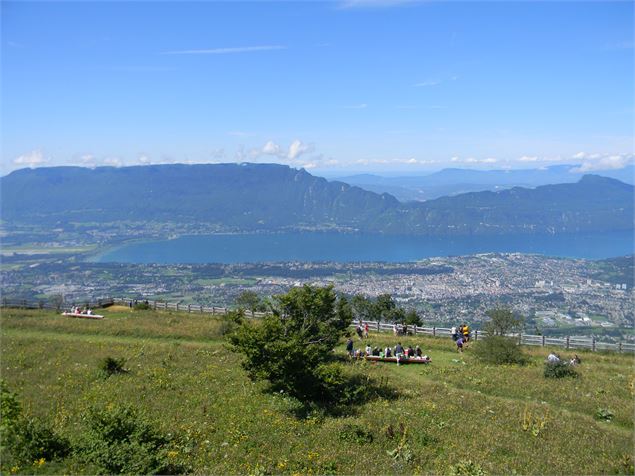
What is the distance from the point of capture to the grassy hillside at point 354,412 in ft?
41.4

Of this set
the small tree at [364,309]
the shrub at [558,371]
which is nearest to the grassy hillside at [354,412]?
the shrub at [558,371]

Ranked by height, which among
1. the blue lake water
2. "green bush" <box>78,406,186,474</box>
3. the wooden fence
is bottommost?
the blue lake water

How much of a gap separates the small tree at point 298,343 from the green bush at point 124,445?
4132 millimetres

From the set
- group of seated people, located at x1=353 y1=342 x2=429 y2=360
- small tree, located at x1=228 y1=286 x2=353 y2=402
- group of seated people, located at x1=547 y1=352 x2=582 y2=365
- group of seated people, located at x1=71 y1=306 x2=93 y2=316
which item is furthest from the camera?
group of seated people, located at x1=71 y1=306 x2=93 y2=316

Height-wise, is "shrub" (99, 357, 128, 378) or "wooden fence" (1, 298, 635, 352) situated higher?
"shrub" (99, 357, 128, 378)

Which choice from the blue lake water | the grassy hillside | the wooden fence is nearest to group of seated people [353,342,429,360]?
the grassy hillside

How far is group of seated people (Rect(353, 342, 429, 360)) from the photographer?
956 inches

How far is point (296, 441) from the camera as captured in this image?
543 inches

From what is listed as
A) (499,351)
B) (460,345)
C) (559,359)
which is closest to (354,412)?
(499,351)

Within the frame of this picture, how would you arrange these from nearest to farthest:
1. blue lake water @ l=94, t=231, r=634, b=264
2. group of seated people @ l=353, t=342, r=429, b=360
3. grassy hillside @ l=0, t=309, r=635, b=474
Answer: grassy hillside @ l=0, t=309, r=635, b=474 < group of seated people @ l=353, t=342, r=429, b=360 < blue lake water @ l=94, t=231, r=634, b=264

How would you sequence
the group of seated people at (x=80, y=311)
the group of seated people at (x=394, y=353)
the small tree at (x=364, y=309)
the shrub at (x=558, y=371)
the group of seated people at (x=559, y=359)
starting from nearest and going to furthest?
the shrub at (x=558, y=371) → the group of seated people at (x=559, y=359) → the group of seated people at (x=394, y=353) → the group of seated people at (x=80, y=311) → the small tree at (x=364, y=309)

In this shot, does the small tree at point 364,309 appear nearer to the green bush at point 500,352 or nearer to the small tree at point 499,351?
the small tree at point 499,351

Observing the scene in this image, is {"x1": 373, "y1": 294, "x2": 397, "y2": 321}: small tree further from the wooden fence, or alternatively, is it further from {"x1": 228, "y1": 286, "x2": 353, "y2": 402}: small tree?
{"x1": 228, "y1": 286, "x2": 353, "y2": 402}: small tree

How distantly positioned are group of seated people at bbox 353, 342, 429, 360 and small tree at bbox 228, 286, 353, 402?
19.0ft
